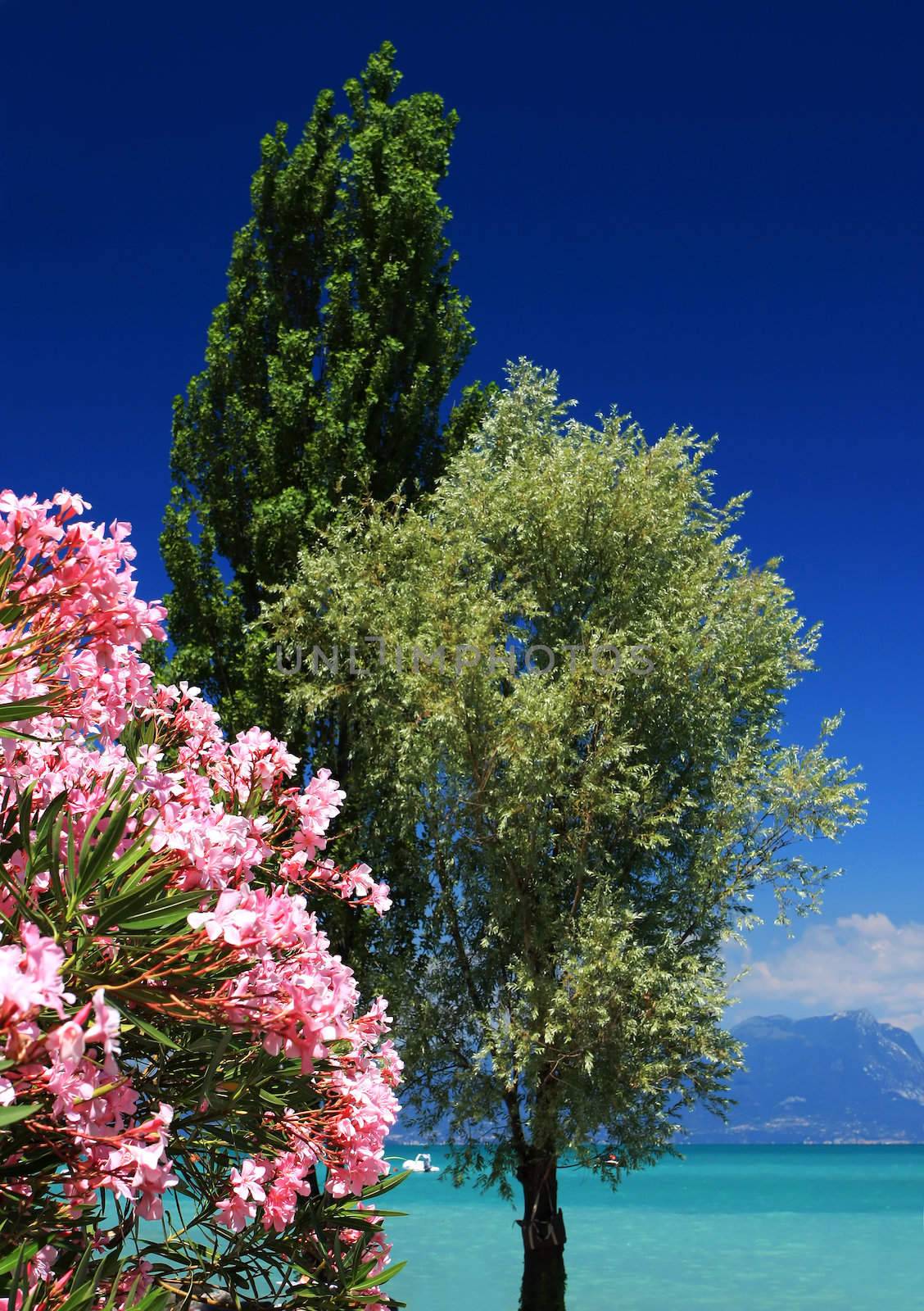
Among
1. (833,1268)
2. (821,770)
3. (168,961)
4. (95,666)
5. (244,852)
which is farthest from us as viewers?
(833,1268)

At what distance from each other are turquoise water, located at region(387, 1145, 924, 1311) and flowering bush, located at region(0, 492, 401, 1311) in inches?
279

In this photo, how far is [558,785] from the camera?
11.9 metres

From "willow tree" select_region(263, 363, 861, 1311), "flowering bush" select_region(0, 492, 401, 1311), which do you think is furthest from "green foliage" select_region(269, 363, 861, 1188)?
"flowering bush" select_region(0, 492, 401, 1311)

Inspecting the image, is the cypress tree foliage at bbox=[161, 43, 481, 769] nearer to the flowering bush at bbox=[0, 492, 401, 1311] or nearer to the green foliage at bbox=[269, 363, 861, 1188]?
the green foliage at bbox=[269, 363, 861, 1188]

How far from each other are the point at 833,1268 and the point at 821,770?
23896 millimetres

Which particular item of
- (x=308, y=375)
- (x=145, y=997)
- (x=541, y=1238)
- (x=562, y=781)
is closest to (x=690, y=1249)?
(x=541, y=1238)

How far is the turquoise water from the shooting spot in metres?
24.8

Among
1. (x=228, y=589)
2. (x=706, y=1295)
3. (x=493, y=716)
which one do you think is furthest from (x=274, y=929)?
(x=706, y=1295)

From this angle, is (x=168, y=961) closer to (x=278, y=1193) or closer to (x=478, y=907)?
(x=278, y=1193)

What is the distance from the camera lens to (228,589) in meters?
15.7

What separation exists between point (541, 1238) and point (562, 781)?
17.6 feet

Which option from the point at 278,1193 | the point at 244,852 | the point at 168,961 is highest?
the point at 244,852

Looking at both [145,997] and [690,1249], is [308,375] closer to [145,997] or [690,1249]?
[145,997]

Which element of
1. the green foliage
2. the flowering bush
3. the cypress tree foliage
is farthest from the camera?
the cypress tree foliage
